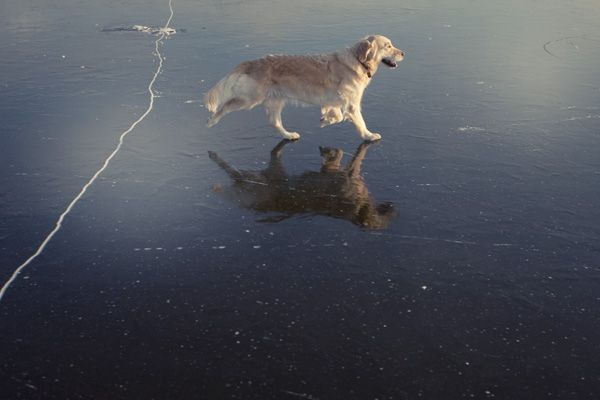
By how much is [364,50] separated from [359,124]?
0.72 m

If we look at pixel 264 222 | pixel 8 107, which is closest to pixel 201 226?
pixel 264 222

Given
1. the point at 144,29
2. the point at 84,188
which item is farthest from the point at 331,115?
the point at 144,29

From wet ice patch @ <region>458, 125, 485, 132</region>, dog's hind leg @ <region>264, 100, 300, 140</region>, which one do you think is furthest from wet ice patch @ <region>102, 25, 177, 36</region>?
wet ice patch @ <region>458, 125, 485, 132</region>

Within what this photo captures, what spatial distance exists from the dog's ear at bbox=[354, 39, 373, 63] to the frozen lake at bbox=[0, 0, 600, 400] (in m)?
0.71

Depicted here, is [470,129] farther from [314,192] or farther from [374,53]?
[314,192]

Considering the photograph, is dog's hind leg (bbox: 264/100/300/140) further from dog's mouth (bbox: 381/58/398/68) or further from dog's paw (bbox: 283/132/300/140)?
dog's mouth (bbox: 381/58/398/68)

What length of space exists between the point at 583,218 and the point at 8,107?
5.93m

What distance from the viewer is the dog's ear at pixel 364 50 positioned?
20.0 feet

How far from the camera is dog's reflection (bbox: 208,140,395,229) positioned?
475cm

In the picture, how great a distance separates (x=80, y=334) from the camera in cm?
341

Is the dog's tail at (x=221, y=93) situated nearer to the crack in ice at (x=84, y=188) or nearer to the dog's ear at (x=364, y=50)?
the crack in ice at (x=84, y=188)

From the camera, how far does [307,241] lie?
4.34 m

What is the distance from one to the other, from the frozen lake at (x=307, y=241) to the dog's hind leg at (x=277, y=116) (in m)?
0.12

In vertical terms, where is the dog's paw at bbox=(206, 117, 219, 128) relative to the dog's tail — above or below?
below
